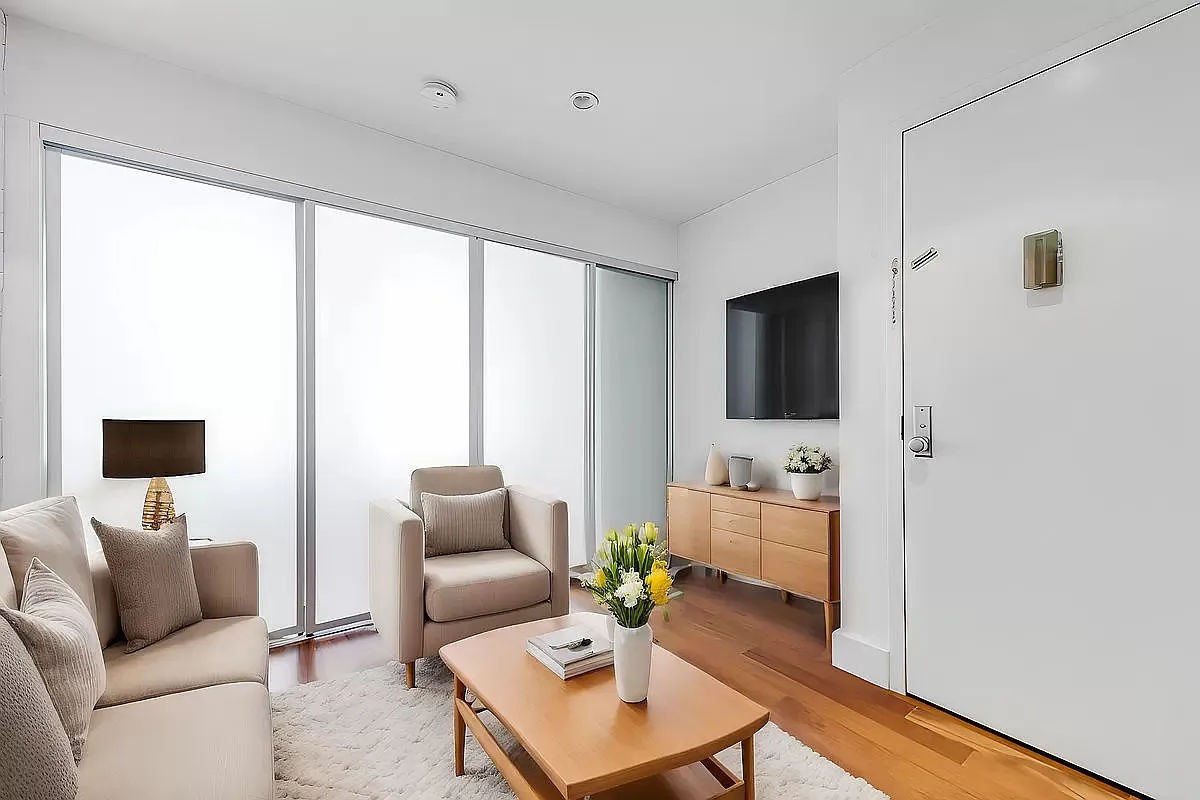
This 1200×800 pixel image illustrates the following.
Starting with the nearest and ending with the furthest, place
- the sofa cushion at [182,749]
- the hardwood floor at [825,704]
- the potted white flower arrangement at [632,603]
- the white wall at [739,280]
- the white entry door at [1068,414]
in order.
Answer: the sofa cushion at [182,749] → the potted white flower arrangement at [632,603] → the white entry door at [1068,414] → the hardwood floor at [825,704] → the white wall at [739,280]

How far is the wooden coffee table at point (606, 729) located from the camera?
4.49ft

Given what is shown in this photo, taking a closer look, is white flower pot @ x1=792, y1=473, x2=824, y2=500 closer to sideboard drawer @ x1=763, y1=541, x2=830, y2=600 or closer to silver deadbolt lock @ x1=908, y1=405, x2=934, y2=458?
sideboard drawer @ x1=763, y1=541, x2=830, y2=600

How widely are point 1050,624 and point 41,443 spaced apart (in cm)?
382

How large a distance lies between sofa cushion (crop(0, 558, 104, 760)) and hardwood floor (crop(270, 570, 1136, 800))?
1.24m

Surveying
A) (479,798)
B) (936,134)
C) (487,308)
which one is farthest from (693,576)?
(936,134)

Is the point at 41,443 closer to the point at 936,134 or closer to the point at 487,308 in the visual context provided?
the point at 487,308

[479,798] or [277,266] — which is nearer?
[479,798]

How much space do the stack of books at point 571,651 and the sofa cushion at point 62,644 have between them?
1.12m

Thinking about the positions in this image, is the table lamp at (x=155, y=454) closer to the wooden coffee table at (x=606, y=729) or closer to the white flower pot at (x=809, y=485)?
the wooden coffee table at (x=606, y=729)

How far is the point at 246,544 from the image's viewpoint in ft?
7.17

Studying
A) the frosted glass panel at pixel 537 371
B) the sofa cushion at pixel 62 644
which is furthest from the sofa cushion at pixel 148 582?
the frosted glass panel at pixel 537 371

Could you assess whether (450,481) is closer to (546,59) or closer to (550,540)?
(550,540)

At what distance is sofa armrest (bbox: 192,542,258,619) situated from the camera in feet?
6.83

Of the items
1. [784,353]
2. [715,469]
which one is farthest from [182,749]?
[784,353]
